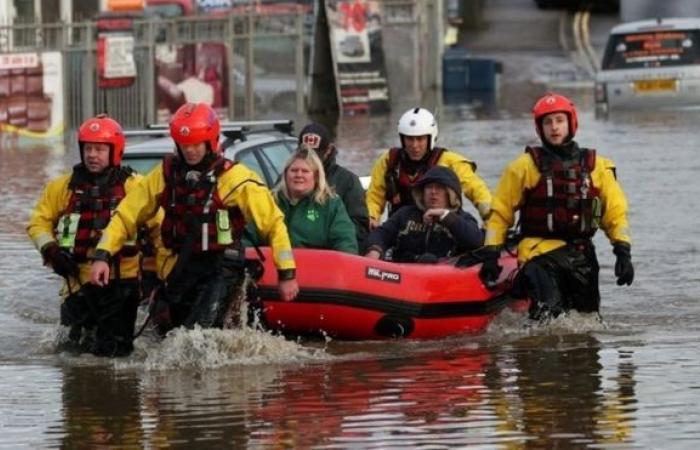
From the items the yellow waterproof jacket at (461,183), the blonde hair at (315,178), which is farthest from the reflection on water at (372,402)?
the yellow waterproof jacket at (461,183)

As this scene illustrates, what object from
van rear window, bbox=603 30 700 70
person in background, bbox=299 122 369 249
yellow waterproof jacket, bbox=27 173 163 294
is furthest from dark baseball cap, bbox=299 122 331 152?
van rear window, bbox=603 30 700 70

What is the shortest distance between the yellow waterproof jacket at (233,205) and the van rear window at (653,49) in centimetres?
2594

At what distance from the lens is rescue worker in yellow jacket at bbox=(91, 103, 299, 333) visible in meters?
12.0

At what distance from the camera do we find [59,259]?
12.4 m

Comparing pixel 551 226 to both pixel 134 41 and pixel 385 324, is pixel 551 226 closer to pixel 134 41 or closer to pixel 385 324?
pixel 385 324

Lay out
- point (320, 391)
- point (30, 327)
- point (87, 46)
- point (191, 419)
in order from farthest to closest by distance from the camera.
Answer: point (87, 46) < point (30, 327) < point (320, 391) < point (191, 419)

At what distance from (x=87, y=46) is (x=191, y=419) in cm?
2388

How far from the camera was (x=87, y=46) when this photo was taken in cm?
3359

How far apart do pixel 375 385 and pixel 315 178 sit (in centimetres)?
245

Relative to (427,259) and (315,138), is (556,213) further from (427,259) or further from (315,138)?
(315,138)

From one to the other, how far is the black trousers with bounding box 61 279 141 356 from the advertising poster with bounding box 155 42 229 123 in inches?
871

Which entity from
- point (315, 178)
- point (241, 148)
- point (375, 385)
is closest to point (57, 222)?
point (315, 178)

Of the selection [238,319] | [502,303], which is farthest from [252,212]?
[502,303]

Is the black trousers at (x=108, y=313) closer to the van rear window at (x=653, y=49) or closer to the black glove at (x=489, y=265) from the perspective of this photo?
the black glove at (x=489, y=265)
